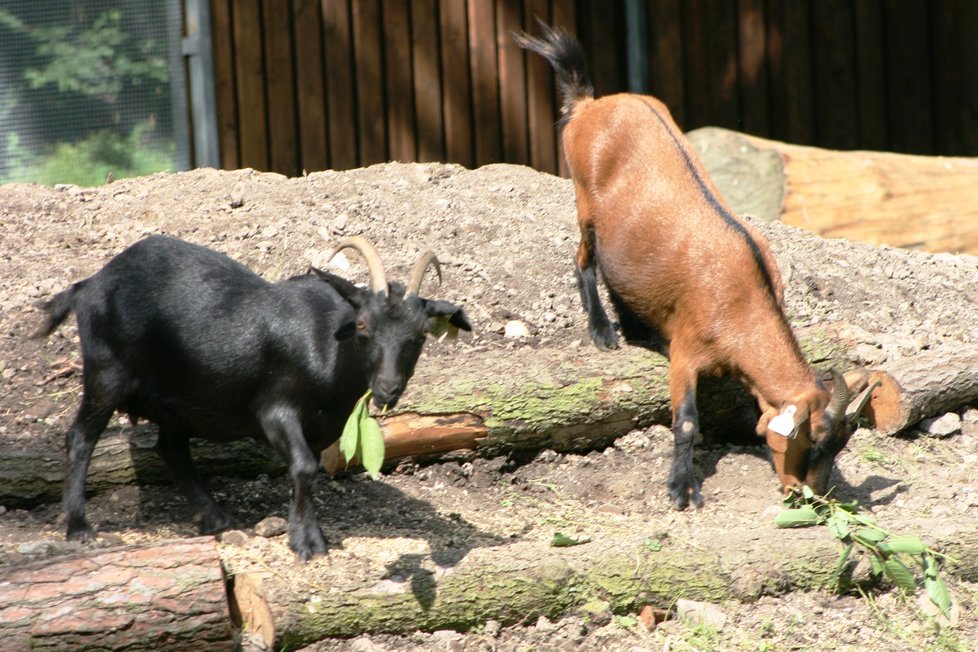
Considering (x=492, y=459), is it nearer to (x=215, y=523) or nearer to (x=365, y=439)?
(x=215, y=523)

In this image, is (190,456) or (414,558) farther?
(190,456)

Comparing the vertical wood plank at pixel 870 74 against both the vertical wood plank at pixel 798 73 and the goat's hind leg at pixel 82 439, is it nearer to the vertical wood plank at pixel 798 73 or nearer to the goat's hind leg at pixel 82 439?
the vertical wood plank at pixel 798 73

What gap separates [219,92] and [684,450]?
4826mm

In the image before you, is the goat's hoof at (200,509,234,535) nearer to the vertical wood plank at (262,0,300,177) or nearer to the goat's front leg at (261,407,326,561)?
the goat's front leg at (261,407,326,561)

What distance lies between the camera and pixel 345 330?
5051 mm

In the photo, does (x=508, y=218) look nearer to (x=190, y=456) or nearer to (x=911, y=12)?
(x=190, y=456)

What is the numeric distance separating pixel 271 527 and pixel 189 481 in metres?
0.44

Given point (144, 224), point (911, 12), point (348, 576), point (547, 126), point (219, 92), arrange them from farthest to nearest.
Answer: point (911, 12) → point (547, 126) → point (219, 92) → point (144, 224) → point (348, 576)

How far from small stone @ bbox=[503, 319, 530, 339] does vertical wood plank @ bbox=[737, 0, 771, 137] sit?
15.2ft

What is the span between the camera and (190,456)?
18.5 ft

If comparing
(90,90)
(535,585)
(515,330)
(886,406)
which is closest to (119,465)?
(535,585)

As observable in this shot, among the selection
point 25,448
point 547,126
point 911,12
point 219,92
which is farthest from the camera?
point 911,12

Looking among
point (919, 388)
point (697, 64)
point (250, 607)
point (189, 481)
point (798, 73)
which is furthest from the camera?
point (798, 73)

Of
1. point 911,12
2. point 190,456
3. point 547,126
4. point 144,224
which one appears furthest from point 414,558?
point 911,12
